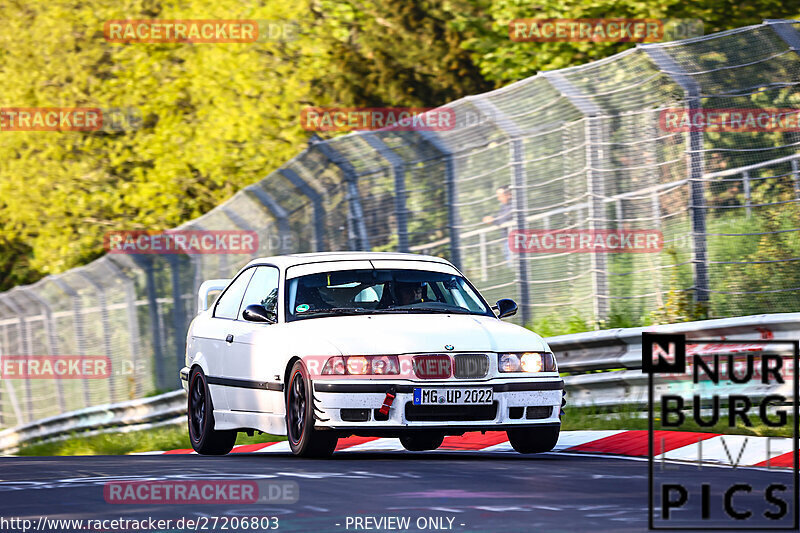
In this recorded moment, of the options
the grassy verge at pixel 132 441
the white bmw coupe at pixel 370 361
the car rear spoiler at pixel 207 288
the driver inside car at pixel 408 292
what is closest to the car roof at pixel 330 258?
the white bmw coupe at pixel 370 361

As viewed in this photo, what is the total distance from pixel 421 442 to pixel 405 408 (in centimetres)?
219

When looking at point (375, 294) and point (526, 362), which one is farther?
point (375, 294)

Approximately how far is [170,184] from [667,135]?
61.9 feet

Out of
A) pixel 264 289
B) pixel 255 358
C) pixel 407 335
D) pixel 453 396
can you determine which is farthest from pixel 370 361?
pixel 264 289

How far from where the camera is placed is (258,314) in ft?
37.3

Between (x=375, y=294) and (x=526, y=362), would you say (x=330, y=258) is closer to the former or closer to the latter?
(x=375, y=294)

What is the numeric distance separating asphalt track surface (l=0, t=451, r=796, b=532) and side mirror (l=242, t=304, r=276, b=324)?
97cm

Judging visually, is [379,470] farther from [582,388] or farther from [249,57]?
[249,57]

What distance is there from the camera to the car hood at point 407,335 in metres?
10.4

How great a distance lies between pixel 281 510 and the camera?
7.72 m

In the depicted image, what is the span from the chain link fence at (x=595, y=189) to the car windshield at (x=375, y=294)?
2843 mm

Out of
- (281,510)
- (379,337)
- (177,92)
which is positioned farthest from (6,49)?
(281,510)

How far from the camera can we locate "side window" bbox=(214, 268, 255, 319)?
1254 centimetres

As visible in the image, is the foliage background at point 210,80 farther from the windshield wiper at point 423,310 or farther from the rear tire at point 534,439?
the rear tire at point 534,439
